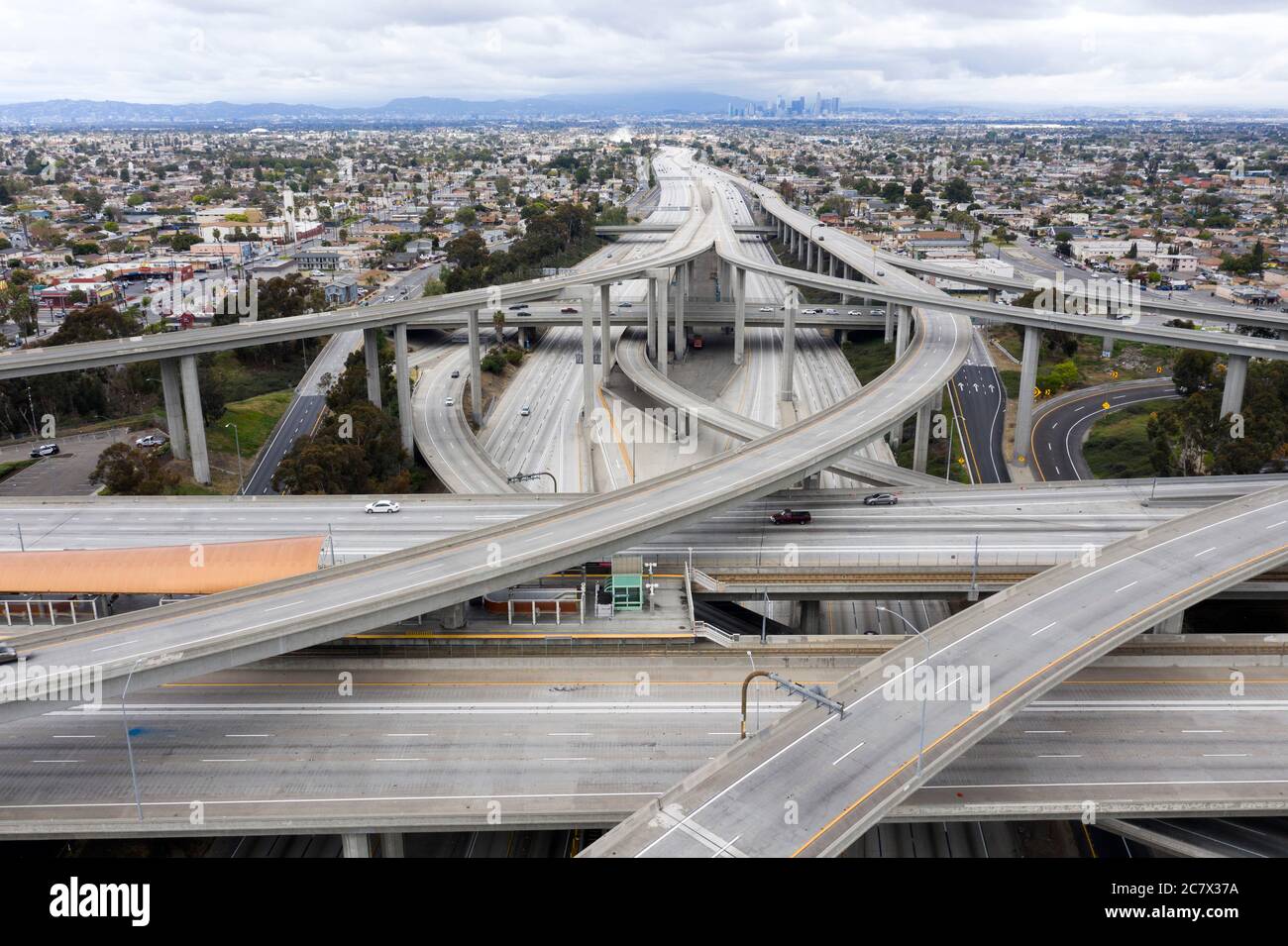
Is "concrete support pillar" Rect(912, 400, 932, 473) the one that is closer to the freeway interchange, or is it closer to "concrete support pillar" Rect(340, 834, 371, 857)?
the freeway interchange

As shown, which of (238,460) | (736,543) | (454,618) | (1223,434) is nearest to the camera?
(454,618)

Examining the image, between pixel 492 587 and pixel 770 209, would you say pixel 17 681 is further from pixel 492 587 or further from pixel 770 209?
pixel 770 209

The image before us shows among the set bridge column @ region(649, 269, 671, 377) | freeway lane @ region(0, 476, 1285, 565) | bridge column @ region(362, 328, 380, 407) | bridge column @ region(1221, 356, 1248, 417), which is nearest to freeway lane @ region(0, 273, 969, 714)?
freeway lane @ region(0, 476, 1285, 565)

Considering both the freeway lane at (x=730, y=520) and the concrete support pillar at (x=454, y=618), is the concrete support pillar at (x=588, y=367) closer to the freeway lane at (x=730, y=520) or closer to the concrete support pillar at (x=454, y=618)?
the freeway lane at (x=730, y=520)

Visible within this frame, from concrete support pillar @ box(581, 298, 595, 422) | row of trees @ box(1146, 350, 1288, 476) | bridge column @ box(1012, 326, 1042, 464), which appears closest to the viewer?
row of trees @ box(1146, 350, 1288, 476)

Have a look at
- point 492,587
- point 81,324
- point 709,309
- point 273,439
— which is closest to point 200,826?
point 492,587

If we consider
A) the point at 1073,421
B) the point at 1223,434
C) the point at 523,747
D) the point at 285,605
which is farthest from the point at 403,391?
the point at 1223,434

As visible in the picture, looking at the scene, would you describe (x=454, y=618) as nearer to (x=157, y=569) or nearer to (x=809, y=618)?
(x=157, y=569)
